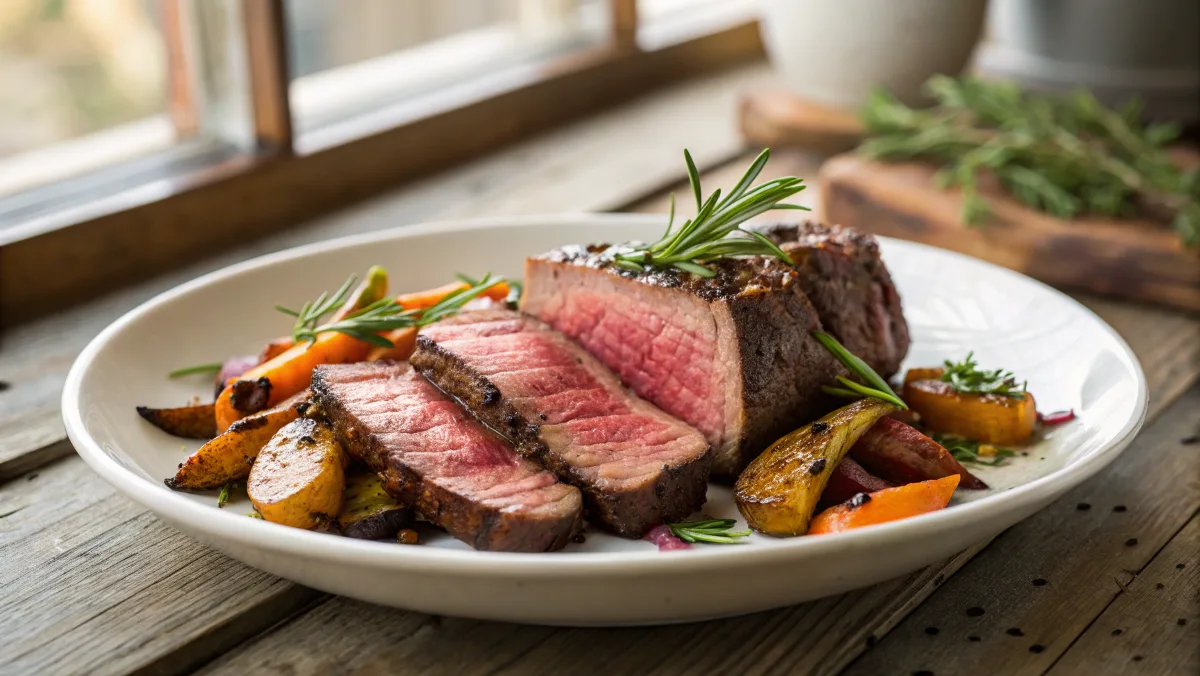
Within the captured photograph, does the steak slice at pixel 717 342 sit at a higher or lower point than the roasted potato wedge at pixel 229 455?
higher

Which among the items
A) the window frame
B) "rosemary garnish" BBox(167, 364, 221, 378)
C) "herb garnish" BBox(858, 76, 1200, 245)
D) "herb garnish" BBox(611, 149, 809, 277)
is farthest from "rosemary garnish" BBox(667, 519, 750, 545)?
the window frame

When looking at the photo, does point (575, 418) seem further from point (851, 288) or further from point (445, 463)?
point (851, 288)

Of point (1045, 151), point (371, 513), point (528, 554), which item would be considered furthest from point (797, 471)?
point (1045, 151)

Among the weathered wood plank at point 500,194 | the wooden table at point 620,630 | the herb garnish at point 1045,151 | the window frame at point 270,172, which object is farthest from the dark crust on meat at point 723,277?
the window frame at point 270,172

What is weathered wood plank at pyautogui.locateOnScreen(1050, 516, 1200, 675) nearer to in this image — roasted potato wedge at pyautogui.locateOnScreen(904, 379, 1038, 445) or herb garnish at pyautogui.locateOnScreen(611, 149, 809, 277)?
roasted potato wedge at pyautogui.locateOnScreen(904, 379, 1038, 445)

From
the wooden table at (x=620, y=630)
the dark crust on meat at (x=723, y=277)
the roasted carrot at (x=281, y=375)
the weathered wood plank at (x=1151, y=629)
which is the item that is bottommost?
the weathered wood plank at (x=1151, y=629)

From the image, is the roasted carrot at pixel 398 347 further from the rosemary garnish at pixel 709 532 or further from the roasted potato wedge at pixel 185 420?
the rosemary garnish at pixel 709 532

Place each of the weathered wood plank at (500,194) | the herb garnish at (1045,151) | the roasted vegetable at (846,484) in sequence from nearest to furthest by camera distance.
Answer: the roasted vegetable at (846,484) < the weathered wood plank at (500,194) < the herb garnish at (1045,151)
